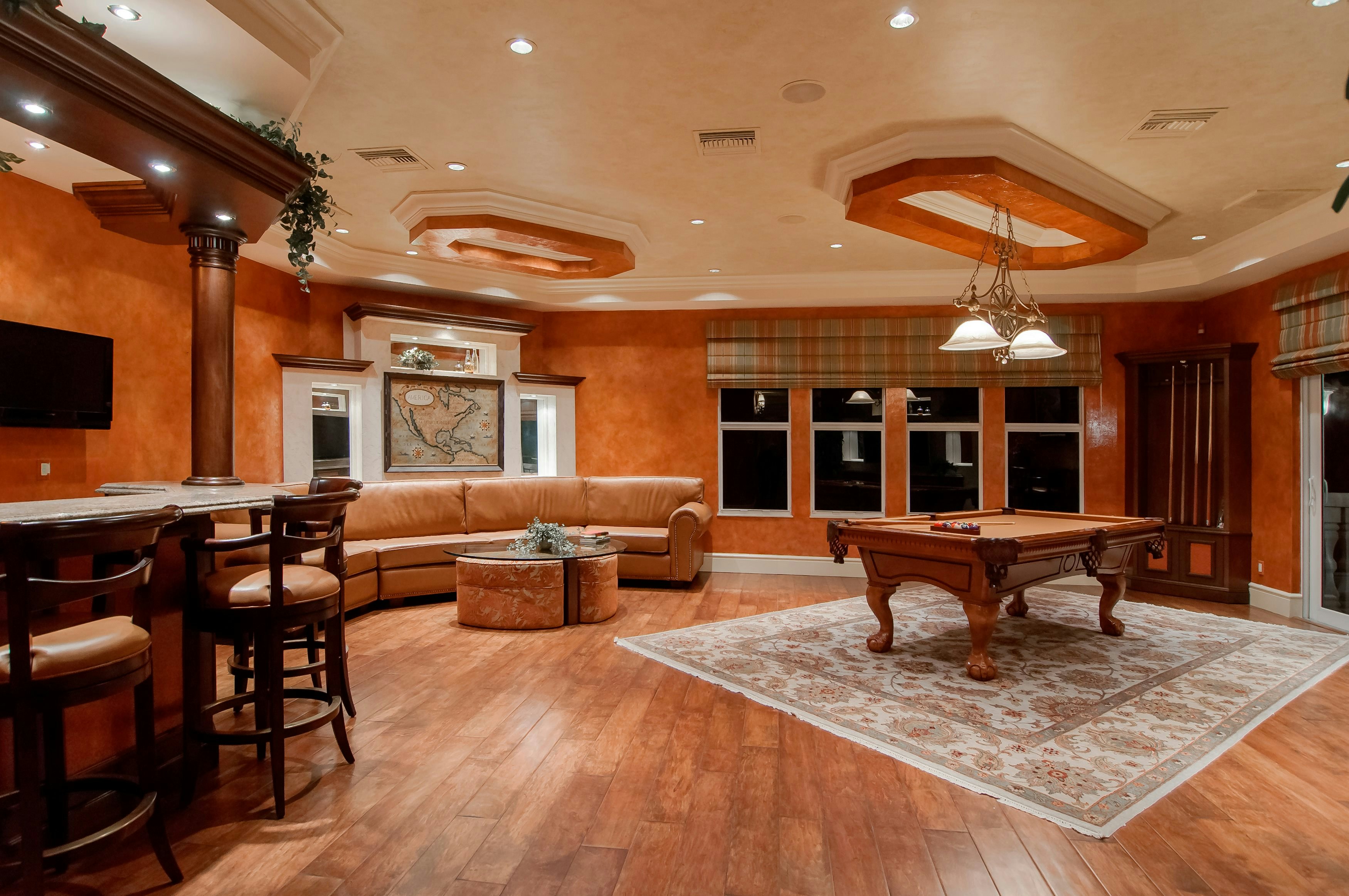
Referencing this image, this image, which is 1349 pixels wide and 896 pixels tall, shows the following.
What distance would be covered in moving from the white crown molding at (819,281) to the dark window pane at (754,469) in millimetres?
1234

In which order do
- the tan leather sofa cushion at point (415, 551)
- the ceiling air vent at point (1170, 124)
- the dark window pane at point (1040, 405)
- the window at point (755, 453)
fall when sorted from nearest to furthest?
the ceiling air vent at point (1170, 124)
the tan leather sofa cushion at point (415, 551)
the dark window pane at point (1040, 405)
the window at point (755, 453)

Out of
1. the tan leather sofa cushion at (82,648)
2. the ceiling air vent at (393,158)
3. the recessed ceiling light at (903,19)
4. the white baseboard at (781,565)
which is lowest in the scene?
the white baseboard at (781,565)

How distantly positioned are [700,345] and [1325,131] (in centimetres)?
512

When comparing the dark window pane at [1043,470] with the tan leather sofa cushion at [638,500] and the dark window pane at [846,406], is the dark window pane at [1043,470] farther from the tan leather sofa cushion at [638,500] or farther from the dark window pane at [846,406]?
the tan leather sofa cushion at [638,500]

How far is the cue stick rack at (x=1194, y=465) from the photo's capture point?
20.6 ft

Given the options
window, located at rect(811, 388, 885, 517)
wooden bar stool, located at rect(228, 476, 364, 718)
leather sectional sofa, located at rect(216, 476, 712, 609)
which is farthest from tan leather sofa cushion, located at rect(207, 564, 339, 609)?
window, located at rect(811, 388, 885, 517)

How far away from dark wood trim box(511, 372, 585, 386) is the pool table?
13.2 ft

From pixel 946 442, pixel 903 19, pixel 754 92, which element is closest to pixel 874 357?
pixel 946 442

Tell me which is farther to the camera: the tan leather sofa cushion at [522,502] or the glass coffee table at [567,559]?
the tan leather sofa cushion at [522,502]

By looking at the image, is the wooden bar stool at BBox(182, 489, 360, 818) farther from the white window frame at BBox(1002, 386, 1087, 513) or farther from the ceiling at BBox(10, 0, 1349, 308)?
the white window frame at BBox(1002, 386, 1087, 513)

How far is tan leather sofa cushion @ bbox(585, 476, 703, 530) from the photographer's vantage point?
24.2 feet

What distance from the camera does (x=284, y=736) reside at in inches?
101

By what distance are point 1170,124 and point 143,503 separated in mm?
5141

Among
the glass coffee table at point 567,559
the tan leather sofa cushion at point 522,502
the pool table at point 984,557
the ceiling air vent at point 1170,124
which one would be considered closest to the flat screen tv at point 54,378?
the glass coffee table at point 567,559
